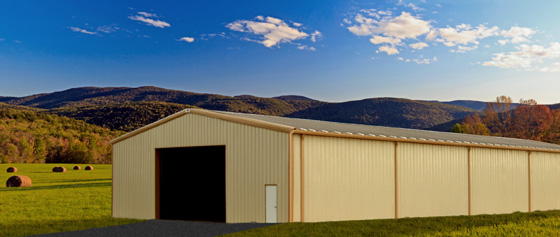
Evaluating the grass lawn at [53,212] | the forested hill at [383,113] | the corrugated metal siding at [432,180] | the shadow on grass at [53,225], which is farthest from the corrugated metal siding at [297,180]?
the forested hill at [383,113]

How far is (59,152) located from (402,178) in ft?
271

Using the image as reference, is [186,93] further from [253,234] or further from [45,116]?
[253,234]

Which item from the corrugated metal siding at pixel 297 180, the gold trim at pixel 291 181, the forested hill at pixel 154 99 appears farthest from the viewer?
the forested hill at pixel 154 99

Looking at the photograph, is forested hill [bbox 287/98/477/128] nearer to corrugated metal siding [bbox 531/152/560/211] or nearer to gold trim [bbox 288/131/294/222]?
corrugated metal siding [bbox 531/152/560/211]

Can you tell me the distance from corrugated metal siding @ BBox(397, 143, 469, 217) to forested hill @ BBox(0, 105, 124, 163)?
75.8 metres

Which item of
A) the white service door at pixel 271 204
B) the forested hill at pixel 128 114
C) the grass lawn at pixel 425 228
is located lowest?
the grass lawn at pixel 425 228

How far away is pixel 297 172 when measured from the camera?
48.7 feet

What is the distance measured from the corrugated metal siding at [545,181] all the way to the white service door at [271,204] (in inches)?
563

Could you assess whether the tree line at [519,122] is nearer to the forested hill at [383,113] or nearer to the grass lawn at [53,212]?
the forested hill at [383,113]

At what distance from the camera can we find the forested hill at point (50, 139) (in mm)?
86750

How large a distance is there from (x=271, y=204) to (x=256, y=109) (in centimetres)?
9090

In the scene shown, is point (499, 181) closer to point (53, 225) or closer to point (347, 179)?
point (347, 179)

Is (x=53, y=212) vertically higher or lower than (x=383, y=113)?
lower

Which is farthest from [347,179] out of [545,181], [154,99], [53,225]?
[154,99]
